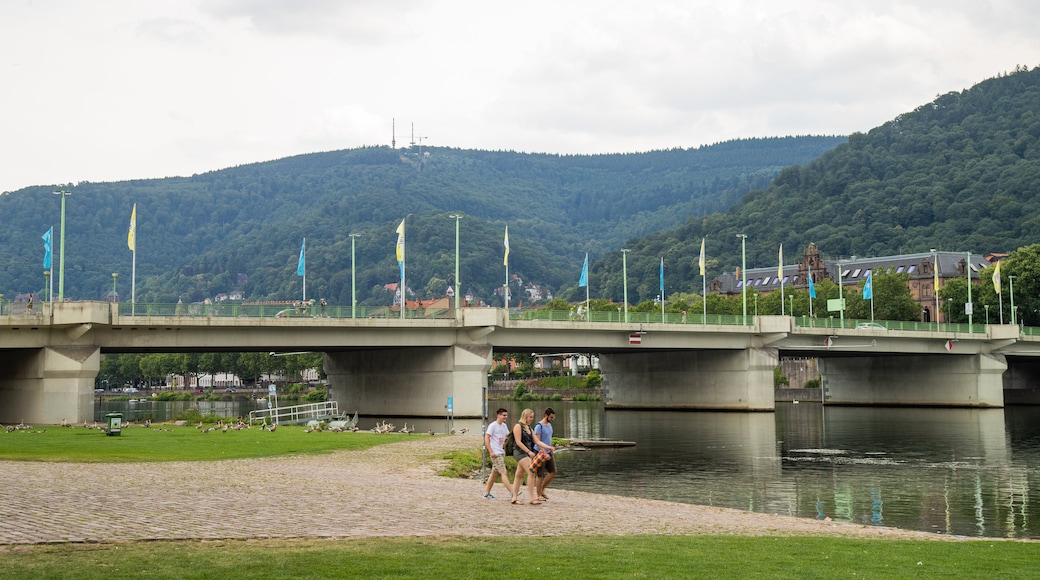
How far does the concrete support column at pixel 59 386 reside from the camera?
6475cm

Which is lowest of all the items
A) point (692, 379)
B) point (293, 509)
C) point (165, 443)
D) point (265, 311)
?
point (293, 509)

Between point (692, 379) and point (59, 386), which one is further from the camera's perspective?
point (692, 379)

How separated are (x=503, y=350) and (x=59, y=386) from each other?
40225mm

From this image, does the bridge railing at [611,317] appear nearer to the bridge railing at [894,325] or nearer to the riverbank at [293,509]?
the bridge railing at [894,325]

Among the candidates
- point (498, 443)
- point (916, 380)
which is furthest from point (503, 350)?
point (498, 443)

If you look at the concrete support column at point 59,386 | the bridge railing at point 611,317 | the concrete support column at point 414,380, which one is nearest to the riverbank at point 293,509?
the concrete support column at point 59,386

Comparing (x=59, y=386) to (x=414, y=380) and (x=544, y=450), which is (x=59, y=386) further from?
(x=544, y=450)

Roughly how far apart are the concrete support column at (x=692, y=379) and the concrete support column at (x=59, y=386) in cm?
5196

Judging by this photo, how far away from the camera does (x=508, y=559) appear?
16828 mm

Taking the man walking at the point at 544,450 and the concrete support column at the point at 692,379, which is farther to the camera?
the concrete support column at the point at 692,379

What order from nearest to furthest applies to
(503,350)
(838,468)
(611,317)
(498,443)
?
(498,443) < (838,468) < (611,317) < (503,350)

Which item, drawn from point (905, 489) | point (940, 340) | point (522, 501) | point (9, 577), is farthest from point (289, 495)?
point (940, 340)

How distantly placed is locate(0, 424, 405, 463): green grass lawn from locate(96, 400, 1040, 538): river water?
Answer: 33.1ft

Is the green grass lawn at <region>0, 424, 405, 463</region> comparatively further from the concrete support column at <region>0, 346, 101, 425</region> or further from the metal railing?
the metal railing
